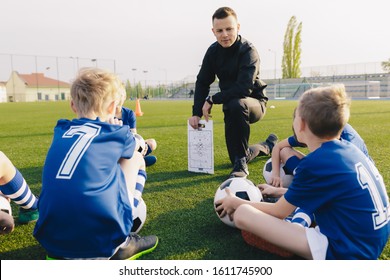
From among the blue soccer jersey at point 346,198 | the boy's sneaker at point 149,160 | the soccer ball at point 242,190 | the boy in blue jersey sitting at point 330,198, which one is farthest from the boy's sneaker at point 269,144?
the blue soccer jersey at point 346,198

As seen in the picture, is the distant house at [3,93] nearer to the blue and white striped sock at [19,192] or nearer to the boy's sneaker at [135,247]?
the blue and white striped sock at [19,192]

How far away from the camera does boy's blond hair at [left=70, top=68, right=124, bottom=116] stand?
2.08m

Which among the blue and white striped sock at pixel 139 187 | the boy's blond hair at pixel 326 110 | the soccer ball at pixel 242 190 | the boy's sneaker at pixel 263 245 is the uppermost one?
the boy's blond hair at pixel 326 110

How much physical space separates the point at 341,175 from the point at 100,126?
1.31 metres

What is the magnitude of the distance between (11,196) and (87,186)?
1134 mm

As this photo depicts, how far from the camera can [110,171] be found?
1.94 metres

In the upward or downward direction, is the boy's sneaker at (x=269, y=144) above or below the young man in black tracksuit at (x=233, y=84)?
below

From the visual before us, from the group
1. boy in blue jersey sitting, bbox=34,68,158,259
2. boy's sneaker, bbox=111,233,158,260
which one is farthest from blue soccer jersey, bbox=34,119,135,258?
boy's sneaker, bbox=111,233,158,260

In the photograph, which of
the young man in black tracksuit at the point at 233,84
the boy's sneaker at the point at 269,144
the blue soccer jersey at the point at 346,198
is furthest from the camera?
the boy's sneaker at the point at 269,144

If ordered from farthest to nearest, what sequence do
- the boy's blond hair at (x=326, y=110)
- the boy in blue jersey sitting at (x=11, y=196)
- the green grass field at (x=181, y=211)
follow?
the boy in blue jersey sitting at (x=11, y=196)
the green grass field at (x=181, y=211)
the boy's blond hair at (x=326, y=110)

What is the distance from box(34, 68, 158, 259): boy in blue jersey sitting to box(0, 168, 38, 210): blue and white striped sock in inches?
31.3

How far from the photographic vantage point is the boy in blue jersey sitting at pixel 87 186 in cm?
182
